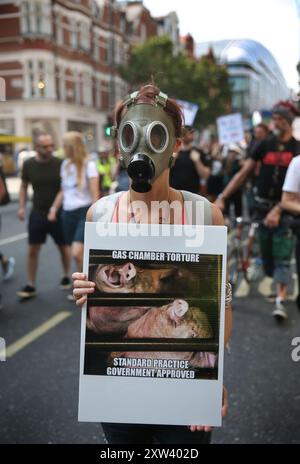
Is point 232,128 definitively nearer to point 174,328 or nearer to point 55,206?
point 55,206

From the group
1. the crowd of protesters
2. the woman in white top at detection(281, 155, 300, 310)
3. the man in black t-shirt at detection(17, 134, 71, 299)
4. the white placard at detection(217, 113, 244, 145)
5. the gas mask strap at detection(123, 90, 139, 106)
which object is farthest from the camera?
the white placard at detection(217, 113, 244, 145)

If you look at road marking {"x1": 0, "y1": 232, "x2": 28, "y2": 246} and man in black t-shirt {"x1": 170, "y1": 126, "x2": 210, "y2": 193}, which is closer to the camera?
man in black t-shirt {"x1": 170, "y1": 126, "x2": 210, "y2": 193}

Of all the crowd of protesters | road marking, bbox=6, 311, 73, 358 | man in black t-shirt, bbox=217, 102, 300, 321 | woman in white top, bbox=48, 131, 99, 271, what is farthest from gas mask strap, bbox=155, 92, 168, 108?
woman in white top, bbox=48, 131, 99, 271

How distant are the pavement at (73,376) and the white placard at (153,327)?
1.41 metres

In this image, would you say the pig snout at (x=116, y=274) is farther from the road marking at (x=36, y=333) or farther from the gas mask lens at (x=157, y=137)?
the road marking at (x=36, y=333)

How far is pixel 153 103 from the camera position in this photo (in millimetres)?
1332

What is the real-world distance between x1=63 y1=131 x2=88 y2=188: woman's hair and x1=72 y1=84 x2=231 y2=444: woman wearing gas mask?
322 centimetres

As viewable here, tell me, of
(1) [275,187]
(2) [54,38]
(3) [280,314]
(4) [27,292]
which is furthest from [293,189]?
(2) [54,38]

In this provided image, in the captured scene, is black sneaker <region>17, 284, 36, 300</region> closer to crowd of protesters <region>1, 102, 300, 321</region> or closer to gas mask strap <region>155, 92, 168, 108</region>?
crowd of protesters <region>1, 102, 300, 321</region>

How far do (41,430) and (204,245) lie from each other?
189cm

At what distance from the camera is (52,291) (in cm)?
546

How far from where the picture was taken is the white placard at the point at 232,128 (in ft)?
33.0

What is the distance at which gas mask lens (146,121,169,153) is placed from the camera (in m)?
1.28

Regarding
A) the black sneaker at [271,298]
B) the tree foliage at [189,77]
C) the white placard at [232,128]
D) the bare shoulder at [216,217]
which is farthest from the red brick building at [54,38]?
the tree foliage at [189,77]
